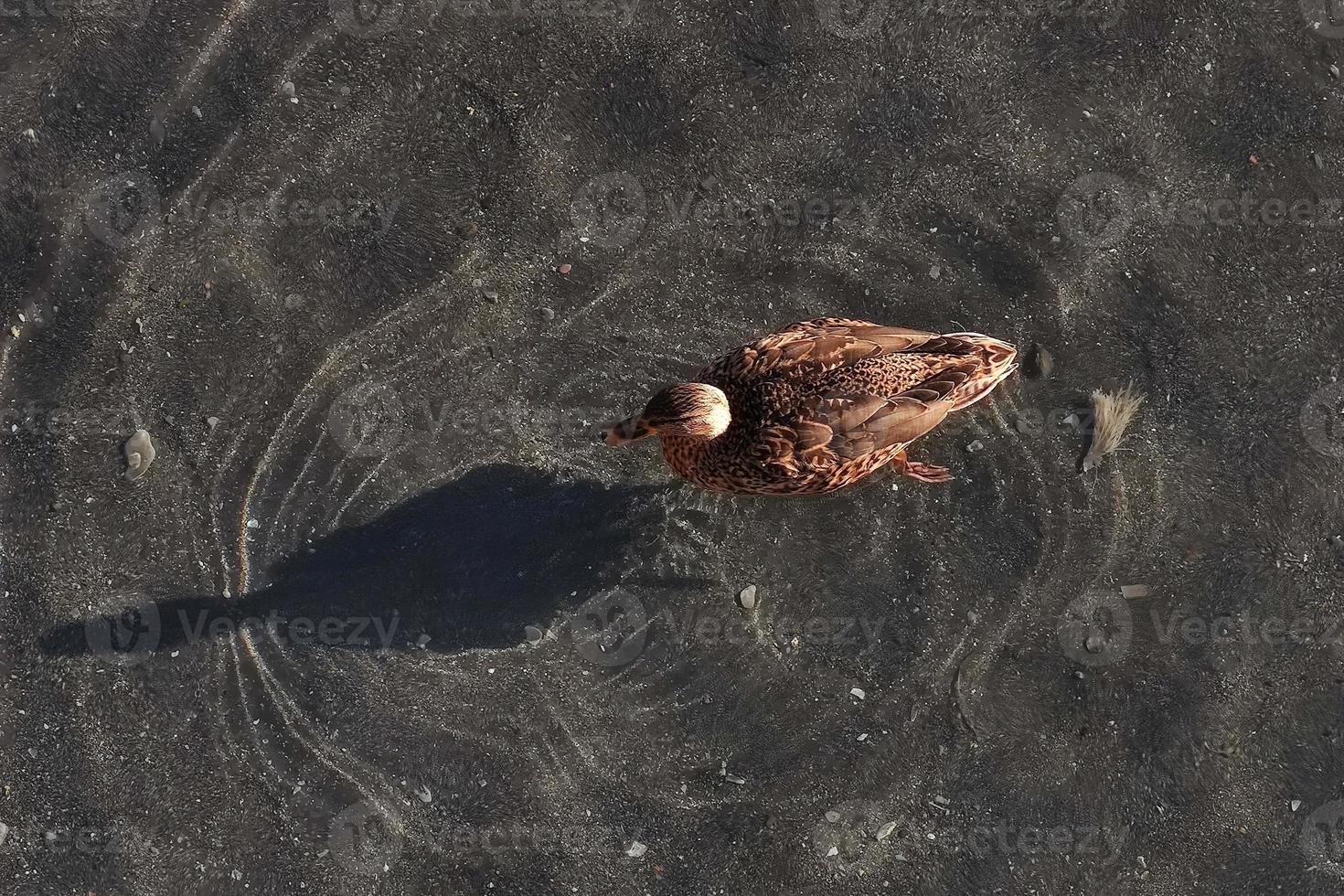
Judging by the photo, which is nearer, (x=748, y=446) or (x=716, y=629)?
(x=748, y=446)

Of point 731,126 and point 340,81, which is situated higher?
point 340,81

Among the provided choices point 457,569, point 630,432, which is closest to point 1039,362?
point 630,432

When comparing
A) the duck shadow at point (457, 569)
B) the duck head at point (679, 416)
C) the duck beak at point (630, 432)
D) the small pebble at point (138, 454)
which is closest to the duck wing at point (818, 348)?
the duck head at point (679, 416)

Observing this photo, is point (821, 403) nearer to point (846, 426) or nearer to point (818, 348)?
point (846, 426)

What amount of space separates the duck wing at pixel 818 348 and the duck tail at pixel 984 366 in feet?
0.27

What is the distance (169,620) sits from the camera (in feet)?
18.4

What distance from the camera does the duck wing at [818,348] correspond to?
4.69 meters

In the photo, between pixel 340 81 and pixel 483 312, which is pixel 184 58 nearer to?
pixel 340 81

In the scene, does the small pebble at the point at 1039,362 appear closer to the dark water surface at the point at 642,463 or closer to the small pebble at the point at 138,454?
the dark water surface at the point at 642,463

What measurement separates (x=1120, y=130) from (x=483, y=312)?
4472mm

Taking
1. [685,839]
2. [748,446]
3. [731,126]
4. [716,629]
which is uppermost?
[731,126]

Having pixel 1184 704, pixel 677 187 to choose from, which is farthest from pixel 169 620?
pixel 1184 704

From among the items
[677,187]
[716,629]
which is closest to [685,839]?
[716,629]

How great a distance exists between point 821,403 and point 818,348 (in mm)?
341
